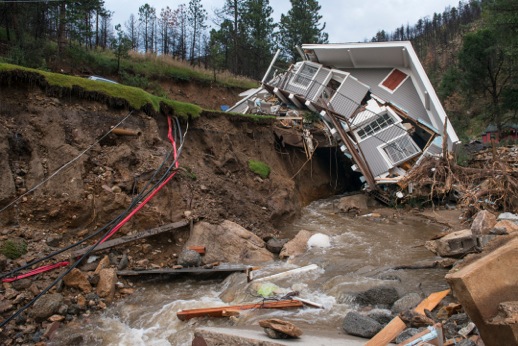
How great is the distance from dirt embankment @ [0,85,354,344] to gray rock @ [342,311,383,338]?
4.24 m

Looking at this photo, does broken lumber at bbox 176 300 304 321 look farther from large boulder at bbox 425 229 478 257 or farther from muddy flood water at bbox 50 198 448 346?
large boulder at bbox 425 229 478 257

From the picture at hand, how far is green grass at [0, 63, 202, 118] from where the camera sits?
9039mm

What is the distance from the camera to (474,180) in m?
14.3

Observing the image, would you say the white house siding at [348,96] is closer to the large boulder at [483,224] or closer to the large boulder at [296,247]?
the large boulder at [296,247]

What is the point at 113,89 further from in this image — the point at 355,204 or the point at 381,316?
the point at 355,204

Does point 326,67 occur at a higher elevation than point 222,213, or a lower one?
higher

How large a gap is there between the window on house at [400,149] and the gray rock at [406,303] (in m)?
13.1

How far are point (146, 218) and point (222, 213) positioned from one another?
2155mm

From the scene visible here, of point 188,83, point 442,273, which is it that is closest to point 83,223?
point 442,273

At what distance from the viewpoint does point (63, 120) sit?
8.98m

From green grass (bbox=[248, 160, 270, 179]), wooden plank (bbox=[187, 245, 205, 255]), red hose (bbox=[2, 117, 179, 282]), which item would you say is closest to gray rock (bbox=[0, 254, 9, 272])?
red hose (bbox=[2, 117, 179, 282])

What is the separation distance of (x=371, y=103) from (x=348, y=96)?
1.42 metres

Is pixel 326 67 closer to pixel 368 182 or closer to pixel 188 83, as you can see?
pixel 368 182

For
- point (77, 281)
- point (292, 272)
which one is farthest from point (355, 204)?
point (77, 281)
